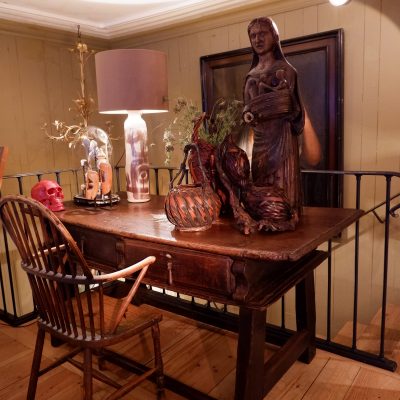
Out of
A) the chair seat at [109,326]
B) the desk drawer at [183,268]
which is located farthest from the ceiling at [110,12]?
the chair seat at [109,326]

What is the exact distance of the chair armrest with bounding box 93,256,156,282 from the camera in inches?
53.4

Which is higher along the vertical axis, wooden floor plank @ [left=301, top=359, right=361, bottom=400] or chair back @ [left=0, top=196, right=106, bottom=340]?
chair back @ [left=0, top=196, right=106, bottom=340]

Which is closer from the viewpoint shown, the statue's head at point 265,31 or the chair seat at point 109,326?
the chair seat at point 109,326

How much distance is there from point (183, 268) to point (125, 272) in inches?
7.9

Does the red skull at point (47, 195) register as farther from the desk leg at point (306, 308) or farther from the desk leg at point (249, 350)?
the desk leg at point (306, 308)

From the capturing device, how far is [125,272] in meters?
1.41

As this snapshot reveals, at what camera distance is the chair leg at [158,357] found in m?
1.68

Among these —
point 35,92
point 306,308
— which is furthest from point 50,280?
point 35,92

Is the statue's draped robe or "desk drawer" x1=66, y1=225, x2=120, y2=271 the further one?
"desk drawer" x1=66, y1=225, x2=120, y2=271

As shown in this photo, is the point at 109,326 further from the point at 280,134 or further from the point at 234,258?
the point at 280,134

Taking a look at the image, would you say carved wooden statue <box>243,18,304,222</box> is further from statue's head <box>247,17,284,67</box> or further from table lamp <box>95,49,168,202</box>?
table lamp <box>95,49,168,202</box>

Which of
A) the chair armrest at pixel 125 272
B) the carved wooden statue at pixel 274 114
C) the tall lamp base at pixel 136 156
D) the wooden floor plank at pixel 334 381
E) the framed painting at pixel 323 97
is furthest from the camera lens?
the framed painting at pixel 323 97

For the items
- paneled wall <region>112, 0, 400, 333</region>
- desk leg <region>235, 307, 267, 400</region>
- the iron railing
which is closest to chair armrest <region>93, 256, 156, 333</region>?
desk leg <region>235, 307, 267, 400</region>

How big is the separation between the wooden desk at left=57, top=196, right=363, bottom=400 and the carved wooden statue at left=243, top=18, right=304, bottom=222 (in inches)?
7.6
